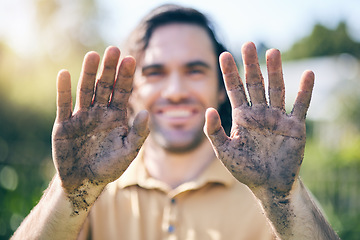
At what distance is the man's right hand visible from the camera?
60.4 inches

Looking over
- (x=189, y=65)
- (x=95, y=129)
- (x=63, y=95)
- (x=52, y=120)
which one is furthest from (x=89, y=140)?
(x=52, y=120)

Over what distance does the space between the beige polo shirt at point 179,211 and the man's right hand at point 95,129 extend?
2.42ft

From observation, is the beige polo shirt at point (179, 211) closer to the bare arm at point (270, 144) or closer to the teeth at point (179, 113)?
the teeth at point (179, 113)

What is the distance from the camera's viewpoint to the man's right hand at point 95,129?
1.53 meters

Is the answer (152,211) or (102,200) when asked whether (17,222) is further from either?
(152,211)

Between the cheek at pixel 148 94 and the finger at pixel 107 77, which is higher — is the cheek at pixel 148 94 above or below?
below

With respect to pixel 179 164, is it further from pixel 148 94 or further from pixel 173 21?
pixel 173 21

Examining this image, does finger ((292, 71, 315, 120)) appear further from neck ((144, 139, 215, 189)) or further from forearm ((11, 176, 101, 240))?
neck ((144, 139, 215, 189))

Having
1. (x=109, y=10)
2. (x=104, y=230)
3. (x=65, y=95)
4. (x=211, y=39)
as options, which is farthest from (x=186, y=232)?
(x=109, y=10)

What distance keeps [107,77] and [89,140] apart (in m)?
0.29

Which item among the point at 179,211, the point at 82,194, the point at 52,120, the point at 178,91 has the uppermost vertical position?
the point at 178,91

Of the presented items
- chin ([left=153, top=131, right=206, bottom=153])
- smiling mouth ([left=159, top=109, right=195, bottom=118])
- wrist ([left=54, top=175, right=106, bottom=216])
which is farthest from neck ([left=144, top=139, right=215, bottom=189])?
wrist ([left=54, top=175, right=106, bottom=216])

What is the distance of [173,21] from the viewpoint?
8.75 ft

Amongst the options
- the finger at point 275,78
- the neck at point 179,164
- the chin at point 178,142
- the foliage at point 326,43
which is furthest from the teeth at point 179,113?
the foliage at point 326,43
